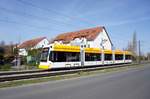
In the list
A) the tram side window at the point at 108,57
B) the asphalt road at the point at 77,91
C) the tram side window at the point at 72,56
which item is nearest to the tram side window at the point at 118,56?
the tram side window at the point at 108,57

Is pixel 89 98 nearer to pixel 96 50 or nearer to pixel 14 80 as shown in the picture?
pixel 14 80

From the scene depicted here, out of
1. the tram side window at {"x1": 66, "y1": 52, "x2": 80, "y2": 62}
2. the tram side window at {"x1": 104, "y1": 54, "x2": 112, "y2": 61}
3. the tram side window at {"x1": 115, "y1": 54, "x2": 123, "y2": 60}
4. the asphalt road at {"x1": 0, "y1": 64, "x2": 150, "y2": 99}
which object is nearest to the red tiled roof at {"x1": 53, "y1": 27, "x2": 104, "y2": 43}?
the tram side window at {"x1": 115, "y1": 54, "x2": 123, "y2": 60}

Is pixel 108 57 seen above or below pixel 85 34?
below

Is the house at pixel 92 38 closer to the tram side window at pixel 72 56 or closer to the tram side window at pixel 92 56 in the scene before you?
the tram side window at pixel 92 56

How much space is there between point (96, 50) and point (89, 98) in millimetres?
26526

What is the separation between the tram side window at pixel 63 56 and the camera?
24.7m

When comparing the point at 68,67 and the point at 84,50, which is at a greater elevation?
the point at 84,50

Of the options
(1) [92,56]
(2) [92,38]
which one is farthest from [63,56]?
(2) [92,38]

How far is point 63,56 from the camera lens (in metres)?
26.4

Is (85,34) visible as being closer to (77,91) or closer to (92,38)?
(92,38)

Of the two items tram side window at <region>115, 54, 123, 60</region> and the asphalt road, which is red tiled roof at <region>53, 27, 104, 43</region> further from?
the asphalt road

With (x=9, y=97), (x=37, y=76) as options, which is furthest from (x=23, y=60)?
(x=9, y=97)

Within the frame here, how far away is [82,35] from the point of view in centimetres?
6412

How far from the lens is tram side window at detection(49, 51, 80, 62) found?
2472cm
